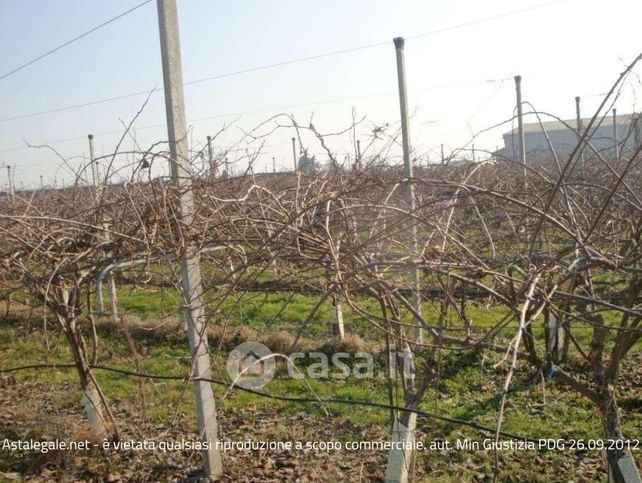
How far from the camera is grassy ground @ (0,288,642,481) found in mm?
3436

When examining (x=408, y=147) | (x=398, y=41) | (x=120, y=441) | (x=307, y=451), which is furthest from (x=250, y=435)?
(x=398, y=41)

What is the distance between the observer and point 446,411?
408 cm

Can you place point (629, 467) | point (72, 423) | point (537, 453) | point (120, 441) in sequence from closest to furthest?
point (629, 467) → point (537, 453) → point (120, 441) → point (72, 423)

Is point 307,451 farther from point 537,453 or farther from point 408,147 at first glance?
point 408,147

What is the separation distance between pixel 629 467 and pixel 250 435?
237cm

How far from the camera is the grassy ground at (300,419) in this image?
11.3 ft

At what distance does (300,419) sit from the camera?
4156 mm
